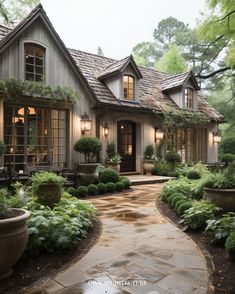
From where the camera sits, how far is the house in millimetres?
10164

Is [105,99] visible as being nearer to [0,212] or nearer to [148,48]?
[0,212]

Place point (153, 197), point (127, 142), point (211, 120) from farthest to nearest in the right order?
point (211, 120)
point (127, 142)
point (153, 197)

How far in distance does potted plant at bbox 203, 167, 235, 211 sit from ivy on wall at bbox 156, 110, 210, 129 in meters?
8.25

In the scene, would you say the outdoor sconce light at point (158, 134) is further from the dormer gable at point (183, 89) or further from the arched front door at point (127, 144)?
the dormer gable at point (183, 89)

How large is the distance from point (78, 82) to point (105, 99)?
4.83ft

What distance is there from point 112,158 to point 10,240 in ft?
30.5

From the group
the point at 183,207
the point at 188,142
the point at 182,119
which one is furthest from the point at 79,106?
the point at 188,142

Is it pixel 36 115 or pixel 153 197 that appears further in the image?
pixel 36 115

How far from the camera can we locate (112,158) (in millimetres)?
12672

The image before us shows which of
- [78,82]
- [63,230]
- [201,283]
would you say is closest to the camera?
[201,283]

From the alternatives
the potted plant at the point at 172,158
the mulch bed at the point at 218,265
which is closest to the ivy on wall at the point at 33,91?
the potted plant at the point at 172,158

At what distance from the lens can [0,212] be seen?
378 centimetres

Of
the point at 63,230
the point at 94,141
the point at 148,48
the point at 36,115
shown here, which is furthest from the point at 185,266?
the point at 148,48

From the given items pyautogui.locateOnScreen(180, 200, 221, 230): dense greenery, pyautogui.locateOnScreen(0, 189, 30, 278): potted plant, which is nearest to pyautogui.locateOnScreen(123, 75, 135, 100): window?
pyautogui.locateOnScreen(180, 200, 221, 230): dense greenery
